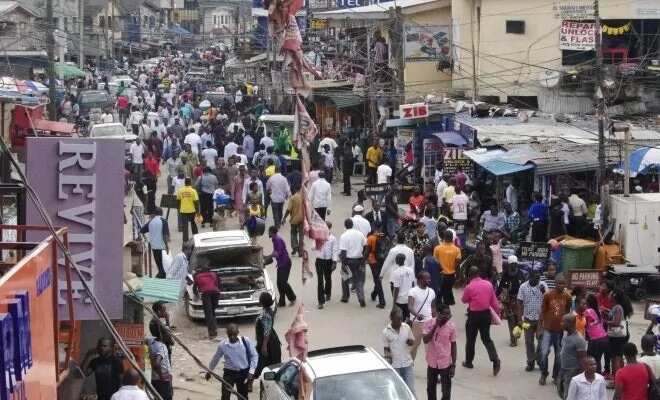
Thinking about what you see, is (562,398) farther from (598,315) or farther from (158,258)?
(158,258)

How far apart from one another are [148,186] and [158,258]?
24.5 ft

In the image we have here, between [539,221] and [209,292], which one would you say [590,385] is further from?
[539,221]

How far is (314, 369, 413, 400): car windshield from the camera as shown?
37.2 ft

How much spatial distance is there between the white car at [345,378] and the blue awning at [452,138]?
1518cm

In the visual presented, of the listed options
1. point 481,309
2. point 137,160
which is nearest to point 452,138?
point 137,160

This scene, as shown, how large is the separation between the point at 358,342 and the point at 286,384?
4777mm

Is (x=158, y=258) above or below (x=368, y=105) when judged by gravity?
below

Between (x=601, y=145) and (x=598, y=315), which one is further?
(x=601, y=145)

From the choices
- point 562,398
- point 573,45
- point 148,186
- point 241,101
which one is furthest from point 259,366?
point 241,101

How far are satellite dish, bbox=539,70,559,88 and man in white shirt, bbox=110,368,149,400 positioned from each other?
2244cm

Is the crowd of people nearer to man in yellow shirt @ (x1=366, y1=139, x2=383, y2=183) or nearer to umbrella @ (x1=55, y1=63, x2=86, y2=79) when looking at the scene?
man in yellow shirt @ (x1=366, y1=139, x2=383, y2=183)

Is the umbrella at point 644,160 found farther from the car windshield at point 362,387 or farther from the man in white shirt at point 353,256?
→ the car windshield at point 362,387

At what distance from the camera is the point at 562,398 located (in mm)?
13797

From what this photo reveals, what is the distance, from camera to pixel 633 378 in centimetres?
1169
